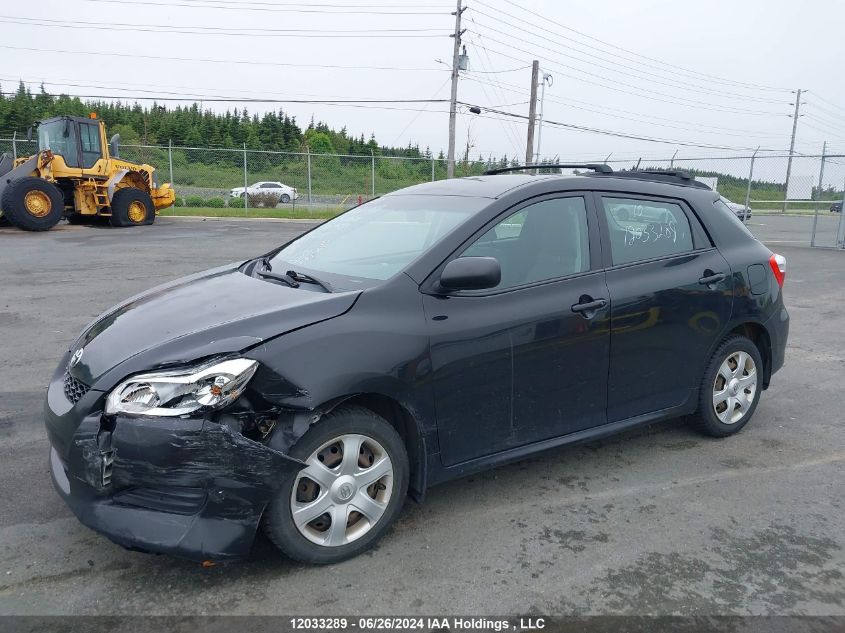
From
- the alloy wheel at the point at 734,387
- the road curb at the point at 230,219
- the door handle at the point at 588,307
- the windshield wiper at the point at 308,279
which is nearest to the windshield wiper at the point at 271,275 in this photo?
the windshield wiper at the point at 308,279

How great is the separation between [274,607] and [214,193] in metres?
32.5

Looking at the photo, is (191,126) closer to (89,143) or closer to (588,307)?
(89,143)

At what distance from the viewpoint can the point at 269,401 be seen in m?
2.73

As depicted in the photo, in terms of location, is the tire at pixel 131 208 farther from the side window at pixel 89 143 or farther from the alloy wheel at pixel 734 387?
the alloy wheel at pixel 734 387

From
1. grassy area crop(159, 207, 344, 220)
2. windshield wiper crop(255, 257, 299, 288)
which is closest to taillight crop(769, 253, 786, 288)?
windshield wiper crop(255, 257, 299, 288)

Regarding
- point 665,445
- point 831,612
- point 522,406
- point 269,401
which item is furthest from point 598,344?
point 269,401

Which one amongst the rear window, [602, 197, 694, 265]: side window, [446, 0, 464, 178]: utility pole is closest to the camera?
[602, 197, 694, 265]: side window

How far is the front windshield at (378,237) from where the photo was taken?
3.53 meters

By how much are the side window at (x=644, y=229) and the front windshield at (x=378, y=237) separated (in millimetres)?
835

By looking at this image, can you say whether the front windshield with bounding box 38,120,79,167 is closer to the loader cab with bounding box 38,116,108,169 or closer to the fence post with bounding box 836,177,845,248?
the loader cab with bounding box 38,116,108,169

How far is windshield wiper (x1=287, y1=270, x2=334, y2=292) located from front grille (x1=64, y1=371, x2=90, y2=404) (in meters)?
1.09

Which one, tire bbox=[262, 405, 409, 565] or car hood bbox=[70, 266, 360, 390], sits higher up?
car hood bbox=[70, 266, 360, 390]

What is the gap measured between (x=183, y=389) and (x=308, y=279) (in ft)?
3.21

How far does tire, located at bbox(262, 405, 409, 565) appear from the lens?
9.16ft
